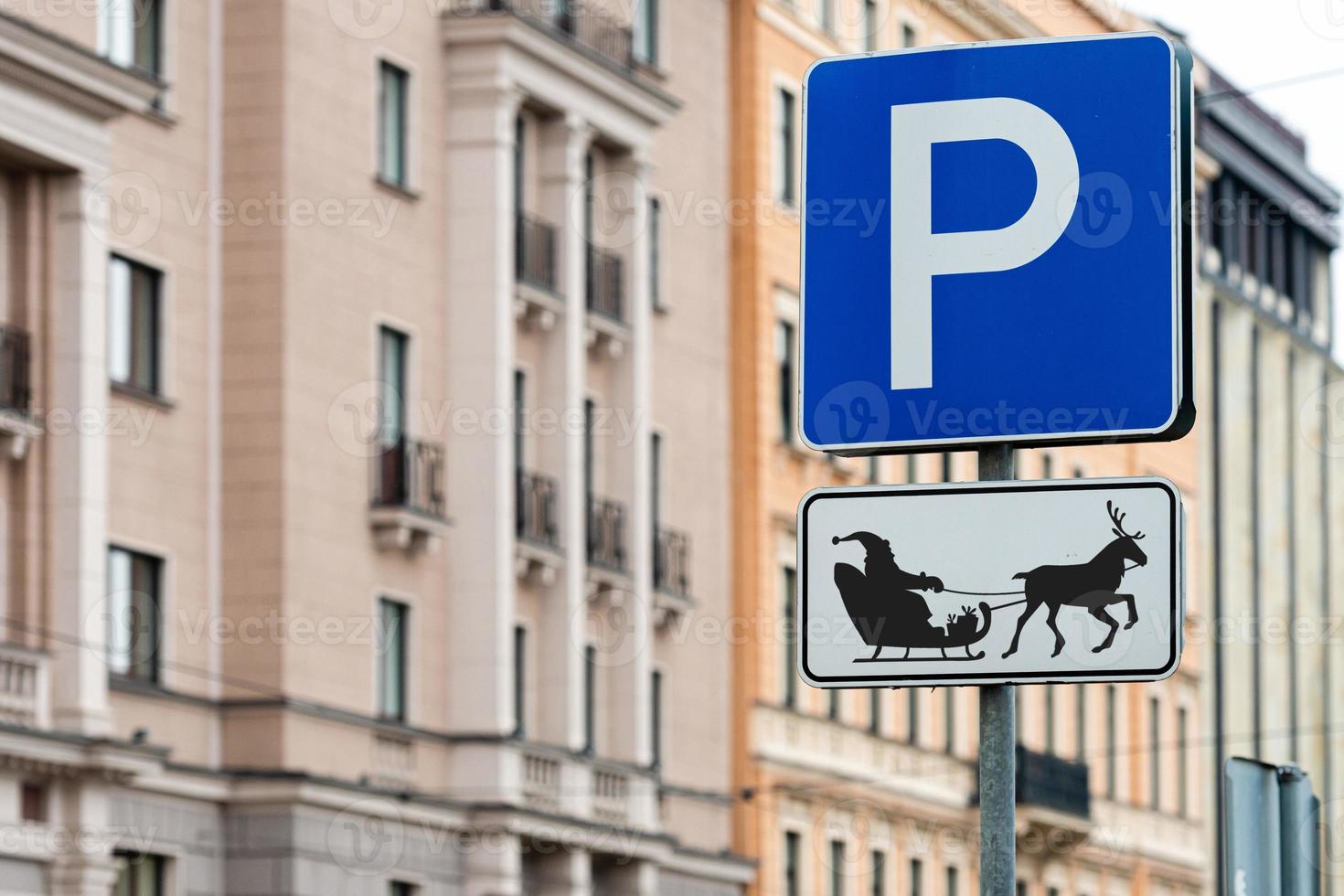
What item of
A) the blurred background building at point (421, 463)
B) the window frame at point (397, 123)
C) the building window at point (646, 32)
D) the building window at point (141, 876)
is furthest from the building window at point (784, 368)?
the building window at point (141, 876)

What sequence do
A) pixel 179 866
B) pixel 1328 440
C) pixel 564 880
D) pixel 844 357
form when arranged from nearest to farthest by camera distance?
pixel 844 357
pixel 179 866
pixel 564 880
pixel 1328 440

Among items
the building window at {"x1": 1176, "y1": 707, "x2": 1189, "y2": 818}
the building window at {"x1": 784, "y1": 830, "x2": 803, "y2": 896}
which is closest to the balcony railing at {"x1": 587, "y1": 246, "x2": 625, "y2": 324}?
the building window at {"x1": 784, "y1": 830, "x2": 803, "y2": 896}

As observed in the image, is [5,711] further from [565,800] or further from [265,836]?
[565,800]

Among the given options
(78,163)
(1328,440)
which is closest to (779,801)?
(78,163)

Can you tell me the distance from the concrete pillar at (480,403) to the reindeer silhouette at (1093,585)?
31.8 meters

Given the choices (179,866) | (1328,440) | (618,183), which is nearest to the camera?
(179,866)

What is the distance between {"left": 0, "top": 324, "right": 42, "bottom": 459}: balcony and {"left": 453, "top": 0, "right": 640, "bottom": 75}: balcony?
30.8 feet

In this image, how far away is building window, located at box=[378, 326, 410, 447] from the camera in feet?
120

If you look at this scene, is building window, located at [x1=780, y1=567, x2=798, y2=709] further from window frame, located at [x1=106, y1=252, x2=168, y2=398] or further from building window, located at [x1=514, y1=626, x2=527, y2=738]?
window frame, located at [x1=106, y1=252, x2=168, y2=398]

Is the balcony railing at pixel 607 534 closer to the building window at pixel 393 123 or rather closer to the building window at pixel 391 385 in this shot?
the building window at pixel 391 385

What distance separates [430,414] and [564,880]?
637cm

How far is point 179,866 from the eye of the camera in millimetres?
33094

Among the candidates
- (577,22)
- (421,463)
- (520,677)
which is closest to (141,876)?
(421,463)

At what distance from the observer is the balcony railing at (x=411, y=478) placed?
36.3 metres
